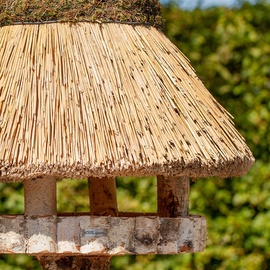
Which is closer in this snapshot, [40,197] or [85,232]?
[85,232]

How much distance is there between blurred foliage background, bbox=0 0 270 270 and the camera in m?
5.89

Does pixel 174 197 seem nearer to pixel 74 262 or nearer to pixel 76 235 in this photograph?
pixel 74 262

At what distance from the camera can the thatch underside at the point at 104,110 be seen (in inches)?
116

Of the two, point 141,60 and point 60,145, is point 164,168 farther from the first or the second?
point 141,60

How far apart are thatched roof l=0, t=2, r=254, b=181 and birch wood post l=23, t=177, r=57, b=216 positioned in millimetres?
372

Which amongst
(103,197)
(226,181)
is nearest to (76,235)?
(103,197)

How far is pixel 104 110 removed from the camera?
3111 mm

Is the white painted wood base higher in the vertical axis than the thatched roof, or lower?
lower

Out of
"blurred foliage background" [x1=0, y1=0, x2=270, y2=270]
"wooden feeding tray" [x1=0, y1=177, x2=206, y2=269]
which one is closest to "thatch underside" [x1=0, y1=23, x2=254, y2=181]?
"wooden feeding tray" [x1=0, y1=177, x2=206, y2=269]

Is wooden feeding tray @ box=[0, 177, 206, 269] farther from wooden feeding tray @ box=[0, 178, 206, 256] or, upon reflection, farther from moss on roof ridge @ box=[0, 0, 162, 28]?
moss on roof ridge @ box=[0, 0, 162, 28]

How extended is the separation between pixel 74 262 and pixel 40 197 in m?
0.41

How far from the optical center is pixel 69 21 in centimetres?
339

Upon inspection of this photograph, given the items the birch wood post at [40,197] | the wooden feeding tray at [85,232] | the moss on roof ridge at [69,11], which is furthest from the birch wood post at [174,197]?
the moss on roof ridge at [69,11]

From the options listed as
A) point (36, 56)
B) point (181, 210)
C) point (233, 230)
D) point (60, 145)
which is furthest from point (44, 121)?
point (233, 230)
